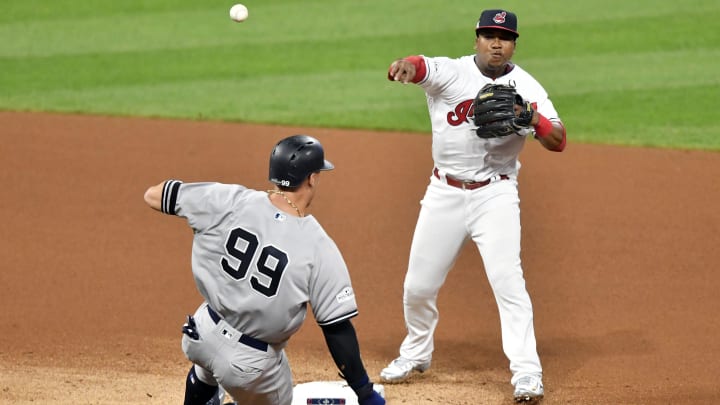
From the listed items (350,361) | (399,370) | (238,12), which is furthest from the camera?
(238,12)

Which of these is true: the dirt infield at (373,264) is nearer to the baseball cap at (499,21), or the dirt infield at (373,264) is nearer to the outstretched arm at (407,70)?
the outstretched arm at (407,70)

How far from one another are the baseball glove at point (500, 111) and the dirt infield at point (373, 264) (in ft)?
4.85

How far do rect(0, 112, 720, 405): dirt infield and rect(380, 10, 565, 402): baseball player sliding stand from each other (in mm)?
492

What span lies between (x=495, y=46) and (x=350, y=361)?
2238 millimetres

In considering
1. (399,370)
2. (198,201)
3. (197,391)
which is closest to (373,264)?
(399,370)

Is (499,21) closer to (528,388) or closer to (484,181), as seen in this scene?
(484,181)

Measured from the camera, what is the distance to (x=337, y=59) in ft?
42.2

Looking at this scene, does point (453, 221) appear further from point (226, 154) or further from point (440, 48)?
point (440, 48)

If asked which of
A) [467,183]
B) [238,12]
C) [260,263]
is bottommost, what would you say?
[260,263]

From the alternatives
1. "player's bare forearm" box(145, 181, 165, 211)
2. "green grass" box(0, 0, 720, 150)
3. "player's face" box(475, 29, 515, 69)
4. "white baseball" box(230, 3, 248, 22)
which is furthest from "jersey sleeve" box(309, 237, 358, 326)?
"green grass" box(0, 0, 720, 150)

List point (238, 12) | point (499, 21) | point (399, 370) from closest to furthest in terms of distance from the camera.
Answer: point (499, 21)
point (399, 370)
point (238, 12)

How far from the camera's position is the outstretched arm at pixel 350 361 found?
436 cm

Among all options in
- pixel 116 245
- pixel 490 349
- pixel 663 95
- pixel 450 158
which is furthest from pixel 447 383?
pixel 663 95

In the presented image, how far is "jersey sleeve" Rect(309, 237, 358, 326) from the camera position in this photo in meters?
4.38
